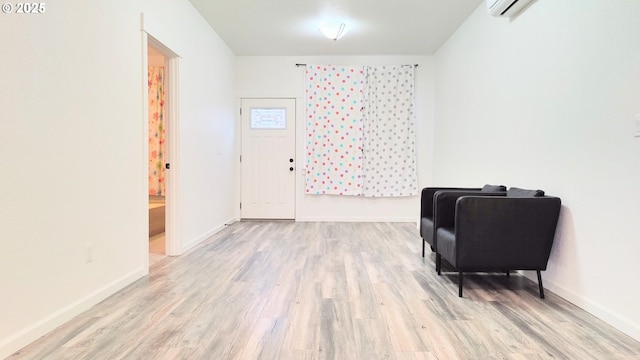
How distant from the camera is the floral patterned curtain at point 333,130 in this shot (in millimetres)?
5406

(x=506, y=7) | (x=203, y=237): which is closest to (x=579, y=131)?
(x=506, y=7)

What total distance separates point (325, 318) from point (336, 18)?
3.47 meters

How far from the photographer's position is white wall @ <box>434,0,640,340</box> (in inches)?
72.4

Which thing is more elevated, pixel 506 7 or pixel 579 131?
pixel 506 7

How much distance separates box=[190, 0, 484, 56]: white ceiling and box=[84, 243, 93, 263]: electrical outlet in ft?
9.11

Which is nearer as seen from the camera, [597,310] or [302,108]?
[597,310]

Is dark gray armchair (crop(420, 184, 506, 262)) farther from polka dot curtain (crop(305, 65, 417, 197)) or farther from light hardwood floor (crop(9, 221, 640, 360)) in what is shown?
polka dot curtain (crop(305, 65, 417, 197))

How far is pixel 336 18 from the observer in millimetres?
4043

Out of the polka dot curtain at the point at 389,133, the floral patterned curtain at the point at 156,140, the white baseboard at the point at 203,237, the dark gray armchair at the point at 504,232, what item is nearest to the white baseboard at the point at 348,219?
the polka dot curtain at the point at 389,133

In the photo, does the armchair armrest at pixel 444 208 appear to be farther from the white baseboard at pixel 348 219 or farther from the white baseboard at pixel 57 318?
the white baseboard at pixel 348 219

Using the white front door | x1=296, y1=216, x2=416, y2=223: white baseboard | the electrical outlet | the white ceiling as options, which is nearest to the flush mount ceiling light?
the white ceiling

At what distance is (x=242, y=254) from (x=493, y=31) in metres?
3.39

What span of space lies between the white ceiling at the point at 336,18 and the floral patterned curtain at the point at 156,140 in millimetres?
1715

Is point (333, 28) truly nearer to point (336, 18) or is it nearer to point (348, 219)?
point (336, 18)
